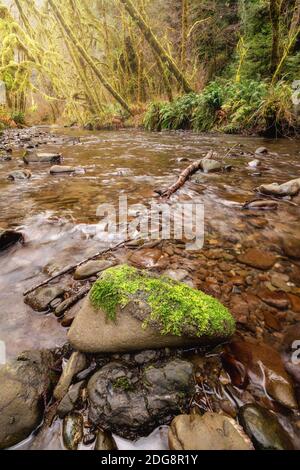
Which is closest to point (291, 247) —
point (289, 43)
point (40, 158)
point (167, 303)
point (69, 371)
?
point (167, 303)

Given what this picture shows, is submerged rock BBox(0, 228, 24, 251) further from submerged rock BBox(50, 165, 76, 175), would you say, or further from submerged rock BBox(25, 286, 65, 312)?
submerged rock BBox(50, 165, 76, 175)

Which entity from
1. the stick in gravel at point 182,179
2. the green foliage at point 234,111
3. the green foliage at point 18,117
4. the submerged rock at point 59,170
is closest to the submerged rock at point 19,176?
the submerged rock at point 59,170

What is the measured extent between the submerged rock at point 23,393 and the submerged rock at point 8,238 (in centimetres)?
128

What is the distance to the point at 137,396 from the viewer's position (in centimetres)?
115

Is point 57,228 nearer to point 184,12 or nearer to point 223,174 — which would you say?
point 223,174

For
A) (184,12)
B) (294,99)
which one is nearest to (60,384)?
(294,99)

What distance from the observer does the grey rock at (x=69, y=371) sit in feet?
4.02

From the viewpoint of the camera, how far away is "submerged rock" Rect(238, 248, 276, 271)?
83.8 inches

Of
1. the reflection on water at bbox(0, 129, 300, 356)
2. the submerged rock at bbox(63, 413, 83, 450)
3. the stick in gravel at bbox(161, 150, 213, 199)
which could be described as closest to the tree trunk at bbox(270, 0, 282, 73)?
the reflection on water at bbox(0, 129, 300, 356)

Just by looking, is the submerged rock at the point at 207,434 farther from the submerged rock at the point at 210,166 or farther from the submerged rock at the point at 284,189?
the submerged rock at the point at 210,166

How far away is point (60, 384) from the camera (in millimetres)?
1251

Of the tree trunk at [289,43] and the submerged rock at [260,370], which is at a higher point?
the tree trunk at [289,43]

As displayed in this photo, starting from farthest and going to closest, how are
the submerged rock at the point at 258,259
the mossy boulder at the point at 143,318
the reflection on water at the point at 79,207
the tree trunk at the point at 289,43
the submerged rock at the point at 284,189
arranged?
the tree trunk at the point at 289,43, the submerged rock at the point at 284,189, the submerged rock at the point at 258,259, the reflection on water at the point at 79,207, the mossy boulder at the point at 143,318

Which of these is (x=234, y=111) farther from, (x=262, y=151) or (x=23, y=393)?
(x=23, y=393)
